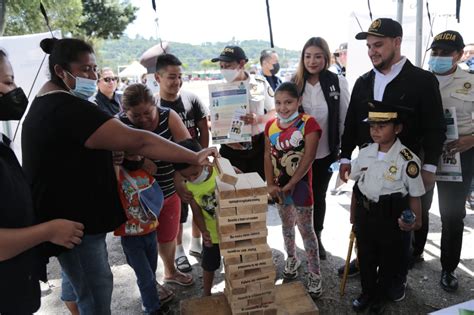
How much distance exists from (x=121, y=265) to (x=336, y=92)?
2.65 meters

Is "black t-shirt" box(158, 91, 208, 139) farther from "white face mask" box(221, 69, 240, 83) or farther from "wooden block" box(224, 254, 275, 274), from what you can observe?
"wooden block" box(224, 254, 275, 274)

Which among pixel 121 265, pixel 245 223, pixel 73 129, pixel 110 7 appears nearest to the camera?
pixel 73 129

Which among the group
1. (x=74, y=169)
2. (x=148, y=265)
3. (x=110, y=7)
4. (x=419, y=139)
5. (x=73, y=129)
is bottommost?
(x=148, y=265)

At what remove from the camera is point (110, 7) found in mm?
32406

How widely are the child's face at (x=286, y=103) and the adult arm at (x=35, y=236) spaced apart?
5.67 ft

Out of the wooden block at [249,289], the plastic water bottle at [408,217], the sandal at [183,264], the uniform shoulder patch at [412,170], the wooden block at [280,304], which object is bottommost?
the sandal at [183,264]

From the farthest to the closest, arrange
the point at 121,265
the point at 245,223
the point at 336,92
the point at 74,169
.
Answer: the point at 121,265, the point at 336,92, the point at 245,223, the point at 74,169

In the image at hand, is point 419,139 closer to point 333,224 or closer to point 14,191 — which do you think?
point 333,224

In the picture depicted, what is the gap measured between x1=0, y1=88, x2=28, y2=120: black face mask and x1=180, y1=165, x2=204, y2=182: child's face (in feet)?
3.07

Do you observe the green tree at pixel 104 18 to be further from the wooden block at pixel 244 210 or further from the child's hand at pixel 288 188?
the wooden block at pixel 244 210

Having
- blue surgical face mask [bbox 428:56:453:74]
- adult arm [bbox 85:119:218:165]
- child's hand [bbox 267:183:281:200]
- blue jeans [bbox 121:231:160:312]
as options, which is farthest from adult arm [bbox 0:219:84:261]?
blue surgical face mask [bbox 428:56:453:74]

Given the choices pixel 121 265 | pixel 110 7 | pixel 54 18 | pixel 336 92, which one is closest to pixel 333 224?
pixel 336 92

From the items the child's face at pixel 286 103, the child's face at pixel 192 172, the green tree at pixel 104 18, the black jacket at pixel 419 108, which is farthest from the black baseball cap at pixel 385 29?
the green tree at pixel 104 18

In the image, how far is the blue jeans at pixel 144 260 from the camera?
95.7 inches
